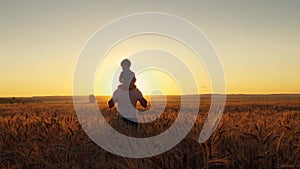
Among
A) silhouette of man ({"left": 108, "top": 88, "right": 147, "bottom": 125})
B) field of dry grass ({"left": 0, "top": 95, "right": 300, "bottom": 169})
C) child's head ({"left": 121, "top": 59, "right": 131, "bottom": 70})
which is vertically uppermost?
child's head ({"left": 121, "top": 59, "right": 131, "bottom": 70})

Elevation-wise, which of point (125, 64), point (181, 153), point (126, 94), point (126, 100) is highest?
point (125, 64)

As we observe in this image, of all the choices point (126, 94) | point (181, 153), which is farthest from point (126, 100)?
point (181, 153)

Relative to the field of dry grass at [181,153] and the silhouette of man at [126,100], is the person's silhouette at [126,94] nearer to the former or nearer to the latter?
the silhouette of man at [126,100]

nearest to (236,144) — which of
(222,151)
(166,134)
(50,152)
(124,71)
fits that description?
(222,151)

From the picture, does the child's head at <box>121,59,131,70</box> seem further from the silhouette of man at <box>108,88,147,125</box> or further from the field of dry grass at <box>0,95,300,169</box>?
the field of dry grass at <box>0,95,300,169</box>

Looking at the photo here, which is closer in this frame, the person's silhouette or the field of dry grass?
the field of dry grass

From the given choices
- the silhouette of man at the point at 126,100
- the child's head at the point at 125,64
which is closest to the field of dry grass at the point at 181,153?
the silhouette of man at the point at 126,100

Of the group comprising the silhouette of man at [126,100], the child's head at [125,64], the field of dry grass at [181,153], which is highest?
the child's head at [125,64]

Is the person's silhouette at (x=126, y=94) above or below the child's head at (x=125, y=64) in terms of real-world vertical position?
below

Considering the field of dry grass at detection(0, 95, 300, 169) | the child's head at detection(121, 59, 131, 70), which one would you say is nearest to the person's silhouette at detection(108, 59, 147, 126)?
the child's head at detection(121, 59, 131, 70)

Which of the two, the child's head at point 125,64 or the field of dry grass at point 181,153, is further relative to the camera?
the child's head at point 125,64

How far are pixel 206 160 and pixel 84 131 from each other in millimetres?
2978

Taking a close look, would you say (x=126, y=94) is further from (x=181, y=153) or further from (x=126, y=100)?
(x=181, y=153)

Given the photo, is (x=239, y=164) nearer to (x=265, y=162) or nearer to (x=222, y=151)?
(x=265, y=162)
